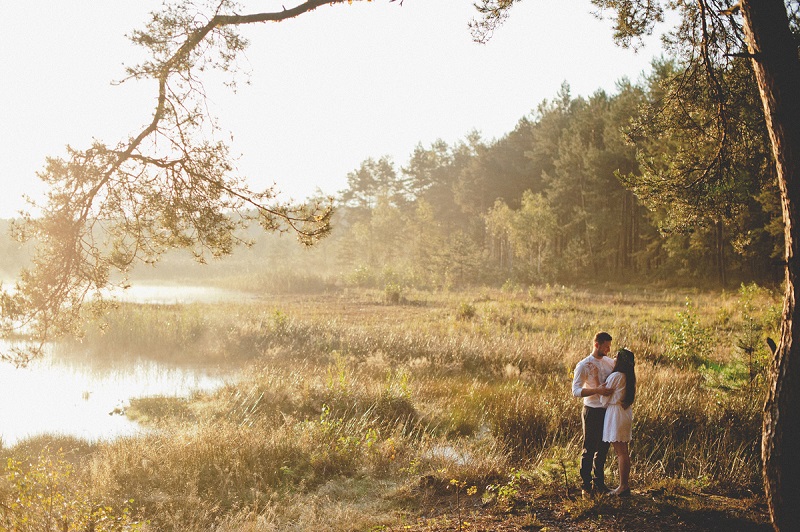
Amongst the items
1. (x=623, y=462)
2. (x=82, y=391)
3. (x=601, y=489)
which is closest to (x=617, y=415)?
(x=623, y=462)

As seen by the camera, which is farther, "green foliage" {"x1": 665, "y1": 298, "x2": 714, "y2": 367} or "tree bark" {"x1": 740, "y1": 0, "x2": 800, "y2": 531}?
"green foliage" {"x1": 665, "y1": 298, "x2": 714, "y2": 367}

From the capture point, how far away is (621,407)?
182 inches

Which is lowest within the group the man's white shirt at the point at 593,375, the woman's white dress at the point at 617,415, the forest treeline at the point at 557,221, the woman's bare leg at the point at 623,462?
the woman's bare leg at the point at 623,462

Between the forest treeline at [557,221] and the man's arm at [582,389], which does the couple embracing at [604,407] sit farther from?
the forest treeline at [557,221]

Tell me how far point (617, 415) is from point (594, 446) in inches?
17.5

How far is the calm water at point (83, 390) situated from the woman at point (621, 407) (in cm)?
764

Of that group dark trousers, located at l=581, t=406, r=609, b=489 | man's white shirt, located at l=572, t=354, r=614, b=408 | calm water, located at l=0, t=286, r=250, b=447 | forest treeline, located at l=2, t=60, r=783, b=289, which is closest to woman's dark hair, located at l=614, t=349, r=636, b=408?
man's white shirt, located at l=572, t=354, r=614, b=408

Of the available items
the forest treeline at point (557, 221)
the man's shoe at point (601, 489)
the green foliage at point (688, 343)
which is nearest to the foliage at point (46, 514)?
the man's shoe at point (601, 489)

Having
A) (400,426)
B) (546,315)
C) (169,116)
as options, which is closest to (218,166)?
(169,116)

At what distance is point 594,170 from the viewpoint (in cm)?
3941

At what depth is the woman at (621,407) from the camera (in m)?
4.61

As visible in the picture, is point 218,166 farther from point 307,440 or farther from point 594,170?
point 594,170

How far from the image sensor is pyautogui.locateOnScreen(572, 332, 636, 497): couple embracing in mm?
4625

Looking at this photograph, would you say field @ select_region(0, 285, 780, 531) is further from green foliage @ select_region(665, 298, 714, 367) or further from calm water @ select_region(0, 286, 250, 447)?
calm water @ select_region(0, 286, 250, 447)
